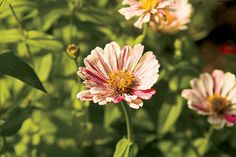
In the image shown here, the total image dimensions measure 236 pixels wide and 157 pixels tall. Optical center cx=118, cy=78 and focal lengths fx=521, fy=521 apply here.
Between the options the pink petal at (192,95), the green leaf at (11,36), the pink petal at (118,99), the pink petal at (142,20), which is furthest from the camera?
the green leaf at (11,36)

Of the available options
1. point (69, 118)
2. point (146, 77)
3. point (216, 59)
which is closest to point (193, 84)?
point (146, 77)

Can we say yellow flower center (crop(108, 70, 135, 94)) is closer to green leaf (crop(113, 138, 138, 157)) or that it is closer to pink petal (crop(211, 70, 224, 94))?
green leaf (crop(113, 138, 138, 157))

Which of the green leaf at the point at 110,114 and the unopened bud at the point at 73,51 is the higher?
the unopened bud at the point at 73,51

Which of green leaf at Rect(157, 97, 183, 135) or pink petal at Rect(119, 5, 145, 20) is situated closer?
pink petal at Rect(119, 5, 145, 20)

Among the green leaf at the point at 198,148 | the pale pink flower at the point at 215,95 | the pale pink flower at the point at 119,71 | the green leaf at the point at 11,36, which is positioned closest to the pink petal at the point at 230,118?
the pale pink flower at the point at 215,95

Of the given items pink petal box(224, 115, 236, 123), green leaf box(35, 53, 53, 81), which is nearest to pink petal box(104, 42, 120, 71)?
pink petal box(224, 115, 236, 123)

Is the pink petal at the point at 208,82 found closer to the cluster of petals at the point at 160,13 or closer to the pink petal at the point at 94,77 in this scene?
the cluster of petals at the point at 160,13
